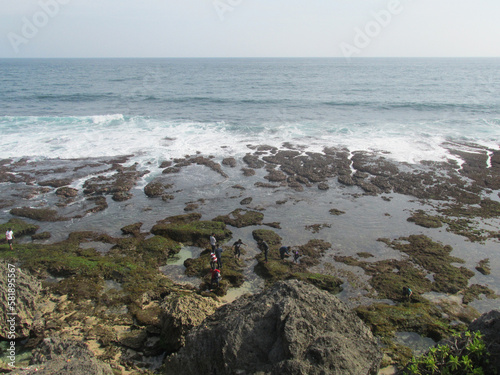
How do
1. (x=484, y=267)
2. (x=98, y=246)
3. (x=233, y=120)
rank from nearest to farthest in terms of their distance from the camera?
(x=484, y=267), (x=98, y=246), (x=233, y=120)

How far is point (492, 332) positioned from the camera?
760 cm

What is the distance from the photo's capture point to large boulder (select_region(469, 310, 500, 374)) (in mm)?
6285

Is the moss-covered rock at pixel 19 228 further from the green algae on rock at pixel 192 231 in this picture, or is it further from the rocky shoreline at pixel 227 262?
the green algae on rock at pixel 192 231

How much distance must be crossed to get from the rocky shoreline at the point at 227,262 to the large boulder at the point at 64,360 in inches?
2.2

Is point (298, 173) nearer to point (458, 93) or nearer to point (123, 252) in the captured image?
point (123, 252)

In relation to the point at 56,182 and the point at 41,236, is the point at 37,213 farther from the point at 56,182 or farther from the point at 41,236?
the point at 56,182

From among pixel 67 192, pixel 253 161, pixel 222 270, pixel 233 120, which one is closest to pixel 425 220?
pixel 222 270

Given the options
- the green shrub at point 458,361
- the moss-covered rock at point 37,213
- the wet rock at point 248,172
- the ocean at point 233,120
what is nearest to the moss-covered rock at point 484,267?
the green shrub at point 458,361

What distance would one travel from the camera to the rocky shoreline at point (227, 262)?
26.2ft

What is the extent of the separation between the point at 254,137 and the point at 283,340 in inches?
1364

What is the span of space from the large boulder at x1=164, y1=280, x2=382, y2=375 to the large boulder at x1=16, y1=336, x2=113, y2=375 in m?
1.85

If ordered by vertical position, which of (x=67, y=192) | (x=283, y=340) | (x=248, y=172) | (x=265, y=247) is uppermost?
(x=283, y=340)

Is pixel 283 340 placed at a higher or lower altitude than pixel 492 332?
higher

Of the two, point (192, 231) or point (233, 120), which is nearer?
point (192, 231)
